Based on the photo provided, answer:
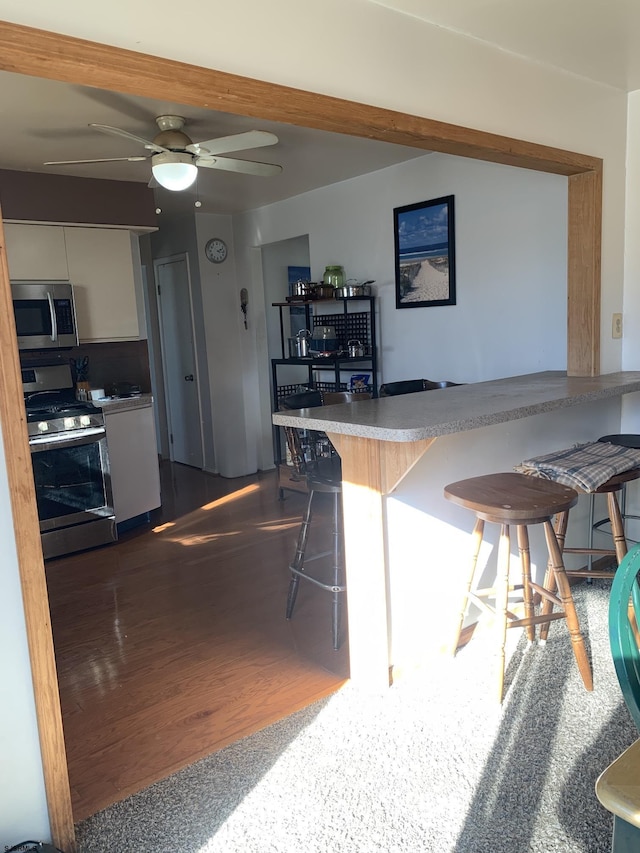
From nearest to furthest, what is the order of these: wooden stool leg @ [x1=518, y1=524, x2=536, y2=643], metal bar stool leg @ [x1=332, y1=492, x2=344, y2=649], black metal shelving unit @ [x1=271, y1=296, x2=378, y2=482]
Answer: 1. wooden stool leg @ [x1=518, y1=524, x2=536, y2=643]
2. metal bar stool leg @ [x1=332, y1=492, x2=344, y2=649]
3. black metal shelving unit @ [x1=271, y1=296, x2=378, y2=482]

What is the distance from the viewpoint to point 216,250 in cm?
565

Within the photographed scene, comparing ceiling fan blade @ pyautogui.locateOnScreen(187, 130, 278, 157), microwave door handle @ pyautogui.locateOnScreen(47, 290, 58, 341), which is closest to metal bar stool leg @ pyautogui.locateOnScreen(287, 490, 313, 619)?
ceiling fan blade @ pyautogui.locateOnScreen(187, 130, 278, 157)

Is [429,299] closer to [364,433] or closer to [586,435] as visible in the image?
[586,435]

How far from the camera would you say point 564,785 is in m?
1.79

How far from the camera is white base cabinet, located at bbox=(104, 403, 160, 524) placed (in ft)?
13.8

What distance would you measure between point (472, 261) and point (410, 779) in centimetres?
289

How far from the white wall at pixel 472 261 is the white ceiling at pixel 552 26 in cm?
81

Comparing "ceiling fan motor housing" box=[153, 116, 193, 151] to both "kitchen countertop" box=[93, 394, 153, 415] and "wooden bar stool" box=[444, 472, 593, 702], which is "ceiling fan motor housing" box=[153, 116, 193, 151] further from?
"wooden bar stool" box=[444, 472, 593, 702]

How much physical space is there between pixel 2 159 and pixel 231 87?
103 inches

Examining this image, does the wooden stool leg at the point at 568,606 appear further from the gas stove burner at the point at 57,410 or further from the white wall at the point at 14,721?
the gas stove burner at the point at 57,410

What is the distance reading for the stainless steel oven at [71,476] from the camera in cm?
382

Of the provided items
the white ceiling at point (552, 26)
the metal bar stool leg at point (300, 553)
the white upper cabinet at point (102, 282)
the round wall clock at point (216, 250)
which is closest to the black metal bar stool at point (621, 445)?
the metal bar stool leg at point (300, 553)

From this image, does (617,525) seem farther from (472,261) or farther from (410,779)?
(472,261)

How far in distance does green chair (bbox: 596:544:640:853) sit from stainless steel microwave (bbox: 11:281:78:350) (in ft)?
12.3
